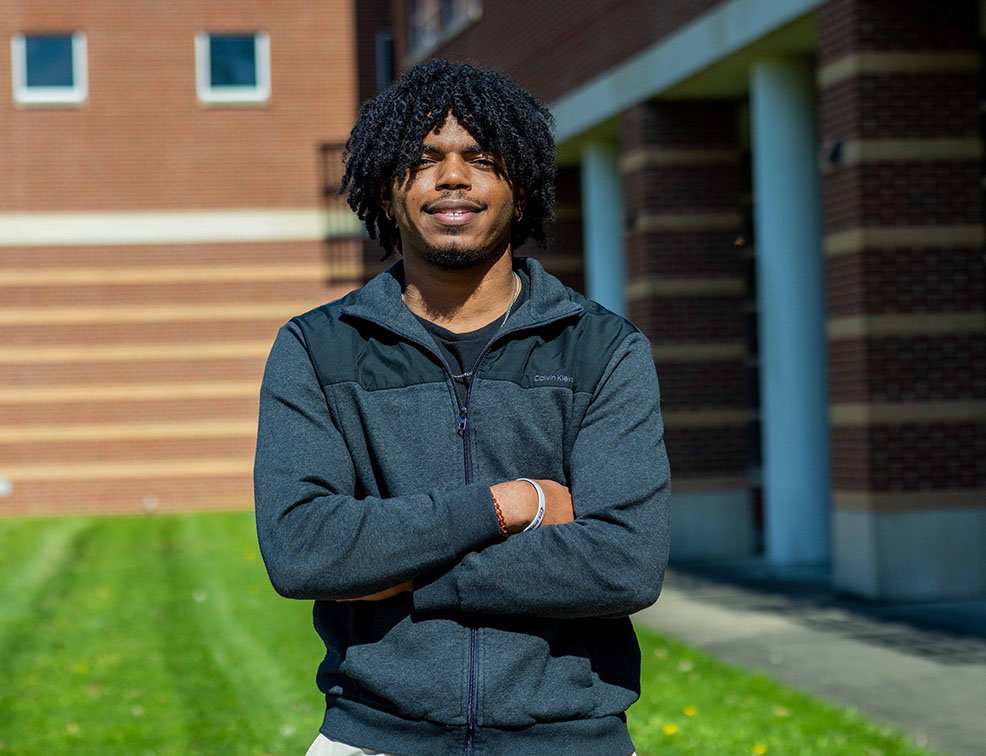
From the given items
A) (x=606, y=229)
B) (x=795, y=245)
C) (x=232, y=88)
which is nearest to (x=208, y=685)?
(x=795, y=245)

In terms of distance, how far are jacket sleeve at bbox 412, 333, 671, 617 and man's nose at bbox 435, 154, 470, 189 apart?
41cm

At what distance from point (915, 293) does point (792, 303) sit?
229 centimetres

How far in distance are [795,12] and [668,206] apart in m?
→ 3.15

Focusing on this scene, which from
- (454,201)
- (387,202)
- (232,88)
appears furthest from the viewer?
(232,88)

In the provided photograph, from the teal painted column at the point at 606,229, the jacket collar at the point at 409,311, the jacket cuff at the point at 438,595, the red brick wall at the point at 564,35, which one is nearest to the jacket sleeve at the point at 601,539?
the jacket cuff at the point at 438,595

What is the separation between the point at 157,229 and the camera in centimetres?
2261

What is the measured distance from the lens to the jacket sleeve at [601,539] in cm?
261

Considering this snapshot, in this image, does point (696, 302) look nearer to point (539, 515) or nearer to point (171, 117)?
point (171, 117)

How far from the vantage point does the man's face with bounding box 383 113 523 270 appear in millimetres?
2736

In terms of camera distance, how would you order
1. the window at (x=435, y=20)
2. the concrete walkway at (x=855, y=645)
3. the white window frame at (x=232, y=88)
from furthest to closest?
the white window frame at (x=232, y=88)
the window at (x=435, y=20)
the concrete walkway at (x=855, y=645)

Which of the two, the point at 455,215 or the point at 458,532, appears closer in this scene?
the point at 458,532

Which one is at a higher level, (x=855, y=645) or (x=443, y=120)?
(x=443, y=120)

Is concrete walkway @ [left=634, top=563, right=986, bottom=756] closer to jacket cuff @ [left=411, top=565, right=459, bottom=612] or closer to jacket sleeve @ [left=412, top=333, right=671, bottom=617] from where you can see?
jacket sleeve @ [left=412, top=333, right=671, bottom=617]

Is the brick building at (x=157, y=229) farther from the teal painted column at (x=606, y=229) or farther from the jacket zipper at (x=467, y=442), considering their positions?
the jacket zipper at (x=467, y=442)
